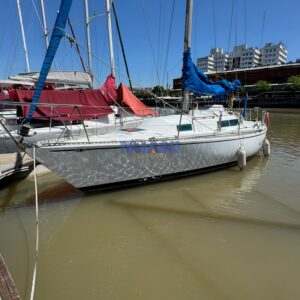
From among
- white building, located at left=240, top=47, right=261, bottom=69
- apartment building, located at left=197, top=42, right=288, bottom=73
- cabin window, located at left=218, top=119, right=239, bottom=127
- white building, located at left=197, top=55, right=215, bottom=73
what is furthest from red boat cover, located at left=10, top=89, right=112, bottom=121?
white building, located at left=240, top=47, right=261, bottom=69

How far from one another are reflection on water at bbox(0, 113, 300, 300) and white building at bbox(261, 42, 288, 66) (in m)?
160

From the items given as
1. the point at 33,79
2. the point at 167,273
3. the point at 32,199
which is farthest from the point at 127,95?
the point at 167,273

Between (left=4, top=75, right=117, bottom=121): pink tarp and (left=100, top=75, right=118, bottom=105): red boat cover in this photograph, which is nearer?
(left=4, top=75, right=117, bottom=121): pink tarp

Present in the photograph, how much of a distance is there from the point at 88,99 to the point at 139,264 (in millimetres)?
9019

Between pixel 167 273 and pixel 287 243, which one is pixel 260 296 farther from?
pixel 287 243

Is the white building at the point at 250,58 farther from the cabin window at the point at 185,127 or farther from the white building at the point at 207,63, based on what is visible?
the cabin window at the point at 185,127

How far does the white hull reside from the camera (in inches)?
336

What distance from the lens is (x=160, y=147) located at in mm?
9719

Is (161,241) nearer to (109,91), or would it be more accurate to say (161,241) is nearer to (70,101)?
(70,101)

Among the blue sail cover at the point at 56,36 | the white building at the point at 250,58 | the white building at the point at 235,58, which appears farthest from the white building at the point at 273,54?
the blue sail cover at the point at 56,36

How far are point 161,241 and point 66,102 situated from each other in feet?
26.9

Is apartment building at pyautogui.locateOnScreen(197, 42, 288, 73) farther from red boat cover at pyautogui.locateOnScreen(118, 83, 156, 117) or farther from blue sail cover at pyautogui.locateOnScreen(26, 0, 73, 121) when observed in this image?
blue sail cover at pyautogui.locateOnScreen(26, 0, 73, 121)

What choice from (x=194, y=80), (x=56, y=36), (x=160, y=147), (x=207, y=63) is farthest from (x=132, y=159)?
(x=207, y=63)

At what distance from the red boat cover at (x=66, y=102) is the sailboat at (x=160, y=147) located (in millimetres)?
2701
